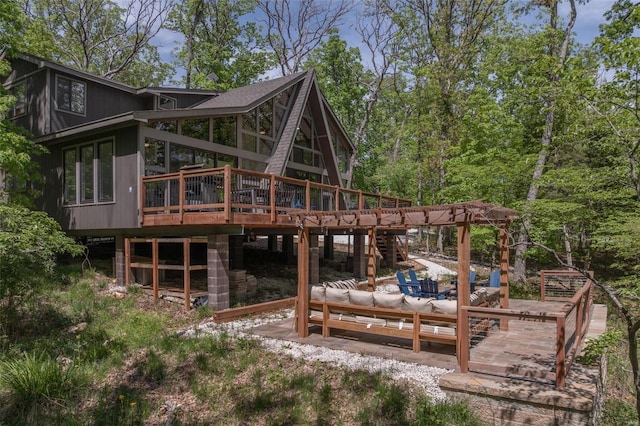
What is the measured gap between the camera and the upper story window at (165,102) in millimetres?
17047

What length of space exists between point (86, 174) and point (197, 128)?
151 inches

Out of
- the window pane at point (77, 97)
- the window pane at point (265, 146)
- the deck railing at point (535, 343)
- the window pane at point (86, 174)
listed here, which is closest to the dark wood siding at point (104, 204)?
the window pane at point (86, 174)

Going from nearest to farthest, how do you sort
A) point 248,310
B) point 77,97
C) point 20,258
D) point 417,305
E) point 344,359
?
point 344,359, point 417,305, point 20,258, point 248,310, point 77,97

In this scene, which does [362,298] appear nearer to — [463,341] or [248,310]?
Result: [463,341]

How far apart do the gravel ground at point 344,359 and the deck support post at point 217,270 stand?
0.88 meters

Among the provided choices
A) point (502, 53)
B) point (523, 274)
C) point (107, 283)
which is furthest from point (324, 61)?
point (107, 283)

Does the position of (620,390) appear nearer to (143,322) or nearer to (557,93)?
(557,93)

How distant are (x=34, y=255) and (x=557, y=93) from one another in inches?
427

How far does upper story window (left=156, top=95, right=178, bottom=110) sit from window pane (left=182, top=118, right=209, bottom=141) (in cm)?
371

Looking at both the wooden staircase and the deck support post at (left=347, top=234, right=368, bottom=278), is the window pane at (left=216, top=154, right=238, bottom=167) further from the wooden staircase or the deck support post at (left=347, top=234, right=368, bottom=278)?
the wooden staircase

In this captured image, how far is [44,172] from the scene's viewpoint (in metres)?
15.0

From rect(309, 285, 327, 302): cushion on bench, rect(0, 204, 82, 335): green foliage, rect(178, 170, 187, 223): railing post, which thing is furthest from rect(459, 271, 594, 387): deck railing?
rect(0, 204, 82, 335): green foliage

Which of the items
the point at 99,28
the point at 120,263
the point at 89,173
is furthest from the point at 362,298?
the point at 99,28

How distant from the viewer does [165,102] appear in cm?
1727
